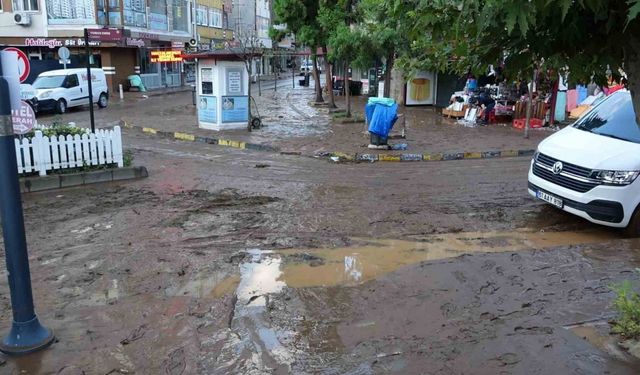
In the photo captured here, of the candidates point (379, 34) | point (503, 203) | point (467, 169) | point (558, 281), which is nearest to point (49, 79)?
point (379, 34)

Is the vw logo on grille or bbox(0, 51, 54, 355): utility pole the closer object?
bbox(0, 51, 54, 355): utility pole

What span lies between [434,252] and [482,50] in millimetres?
3999

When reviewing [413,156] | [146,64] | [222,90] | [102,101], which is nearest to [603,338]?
[413,156]

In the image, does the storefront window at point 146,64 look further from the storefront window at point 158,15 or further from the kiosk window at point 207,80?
the kiosk window at point 207,80

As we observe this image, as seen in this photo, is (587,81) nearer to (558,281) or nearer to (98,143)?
(558,281)

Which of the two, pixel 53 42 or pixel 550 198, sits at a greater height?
pixel 53 42

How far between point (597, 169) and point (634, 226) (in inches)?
35.1

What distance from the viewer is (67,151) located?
10.4m

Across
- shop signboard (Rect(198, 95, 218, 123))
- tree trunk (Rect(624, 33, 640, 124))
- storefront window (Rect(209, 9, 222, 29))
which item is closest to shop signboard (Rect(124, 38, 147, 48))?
storefront window (Rect(209, 9, 222, 29))

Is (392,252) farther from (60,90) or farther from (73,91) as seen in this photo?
(73,91)

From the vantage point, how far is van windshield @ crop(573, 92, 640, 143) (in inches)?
297

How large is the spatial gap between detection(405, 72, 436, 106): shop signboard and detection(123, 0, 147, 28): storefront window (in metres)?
20.8

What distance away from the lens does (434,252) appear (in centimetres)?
690

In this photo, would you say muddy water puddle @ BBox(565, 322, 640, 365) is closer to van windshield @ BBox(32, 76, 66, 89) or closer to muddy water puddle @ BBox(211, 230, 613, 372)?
muddy water puddle @ BBox(211, 230, 613, 372)
